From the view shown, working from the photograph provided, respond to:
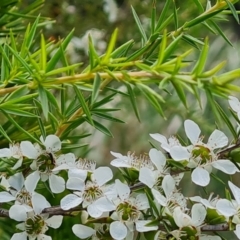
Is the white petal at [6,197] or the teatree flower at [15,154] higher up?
the teatree flower at [15,154]

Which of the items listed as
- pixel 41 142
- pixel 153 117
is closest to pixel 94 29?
pixel 153 117

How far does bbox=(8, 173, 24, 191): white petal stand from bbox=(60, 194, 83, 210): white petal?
2cm

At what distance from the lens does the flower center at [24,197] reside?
24 cm

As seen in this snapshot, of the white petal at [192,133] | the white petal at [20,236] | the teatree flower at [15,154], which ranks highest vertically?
the teatree flower at [15,154]

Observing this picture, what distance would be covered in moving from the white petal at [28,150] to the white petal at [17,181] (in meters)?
0.01

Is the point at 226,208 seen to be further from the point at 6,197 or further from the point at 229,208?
the point at 6,197

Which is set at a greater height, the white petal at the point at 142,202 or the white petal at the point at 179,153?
the white petal at the point at 179,153

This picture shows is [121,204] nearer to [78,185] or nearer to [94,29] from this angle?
[78,185]

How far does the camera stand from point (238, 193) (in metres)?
0.25

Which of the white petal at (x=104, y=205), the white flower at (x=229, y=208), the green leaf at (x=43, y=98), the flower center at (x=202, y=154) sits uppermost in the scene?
the green leaf at (x=43, y=98)

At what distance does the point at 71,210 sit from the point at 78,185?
0.01 meters

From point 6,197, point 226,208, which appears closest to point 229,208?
point 226,208

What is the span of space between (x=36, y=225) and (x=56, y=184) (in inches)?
0.8

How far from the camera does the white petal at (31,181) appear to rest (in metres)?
0.24
